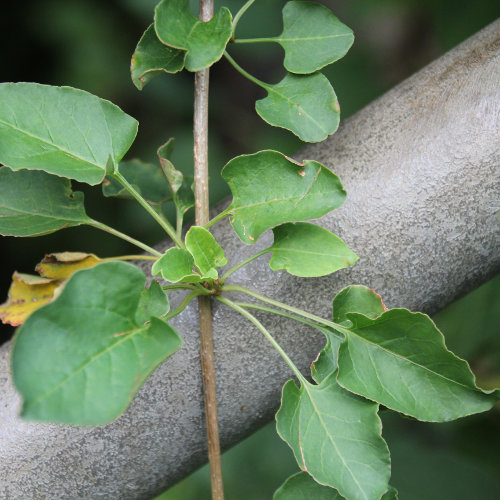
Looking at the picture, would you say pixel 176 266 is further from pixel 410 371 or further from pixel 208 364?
pixel 410 371

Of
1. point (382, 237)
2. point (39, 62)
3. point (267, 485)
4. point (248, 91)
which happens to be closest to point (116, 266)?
point (382, 237)

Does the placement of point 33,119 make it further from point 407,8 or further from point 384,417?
point 407,8

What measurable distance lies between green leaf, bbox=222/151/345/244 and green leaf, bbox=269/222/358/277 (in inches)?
1.2

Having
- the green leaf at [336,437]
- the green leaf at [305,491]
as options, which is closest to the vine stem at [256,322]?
the green leaf at [336,437]

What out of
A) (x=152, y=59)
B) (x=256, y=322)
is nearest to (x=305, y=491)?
(x=256, y=322)

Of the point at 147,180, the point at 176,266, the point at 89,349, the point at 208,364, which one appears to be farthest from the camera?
the point at 147,180

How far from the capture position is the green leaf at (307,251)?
64 centimetres

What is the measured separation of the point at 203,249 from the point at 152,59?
0.81ft

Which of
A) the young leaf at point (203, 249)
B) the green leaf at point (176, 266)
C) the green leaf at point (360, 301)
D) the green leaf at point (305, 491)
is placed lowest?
the green leaf at point (305, 491)

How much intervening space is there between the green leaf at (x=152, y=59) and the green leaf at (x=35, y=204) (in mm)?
158

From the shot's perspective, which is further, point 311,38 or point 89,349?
point 311,38

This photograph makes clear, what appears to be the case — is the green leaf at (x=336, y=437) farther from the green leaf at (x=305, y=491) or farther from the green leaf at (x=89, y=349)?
the green leaf at (x=89, y=349)

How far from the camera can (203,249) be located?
2.09 ft

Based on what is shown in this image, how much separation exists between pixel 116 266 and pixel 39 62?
4.45ft
